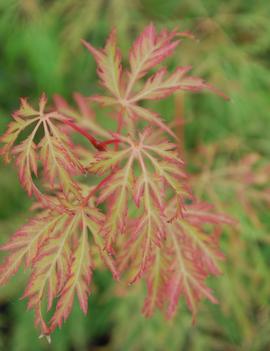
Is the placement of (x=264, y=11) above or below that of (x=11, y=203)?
above

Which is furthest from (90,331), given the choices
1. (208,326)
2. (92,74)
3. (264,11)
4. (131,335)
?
(264,11)

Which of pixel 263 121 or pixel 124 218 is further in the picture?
pixel 263 121

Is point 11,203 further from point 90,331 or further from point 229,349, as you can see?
point 229,349

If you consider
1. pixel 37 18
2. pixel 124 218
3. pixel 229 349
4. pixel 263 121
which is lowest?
pixel 229 349

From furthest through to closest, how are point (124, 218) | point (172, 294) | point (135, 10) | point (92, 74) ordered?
point (92, 74) < point (135, 10) < point (172, 294) < point (124, 218)

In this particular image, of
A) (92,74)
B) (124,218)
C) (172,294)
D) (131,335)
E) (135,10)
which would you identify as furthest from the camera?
(92,74)

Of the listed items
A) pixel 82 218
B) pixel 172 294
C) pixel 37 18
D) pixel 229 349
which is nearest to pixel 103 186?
pixel 82 218

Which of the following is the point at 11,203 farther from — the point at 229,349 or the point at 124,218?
the point at 124,218
